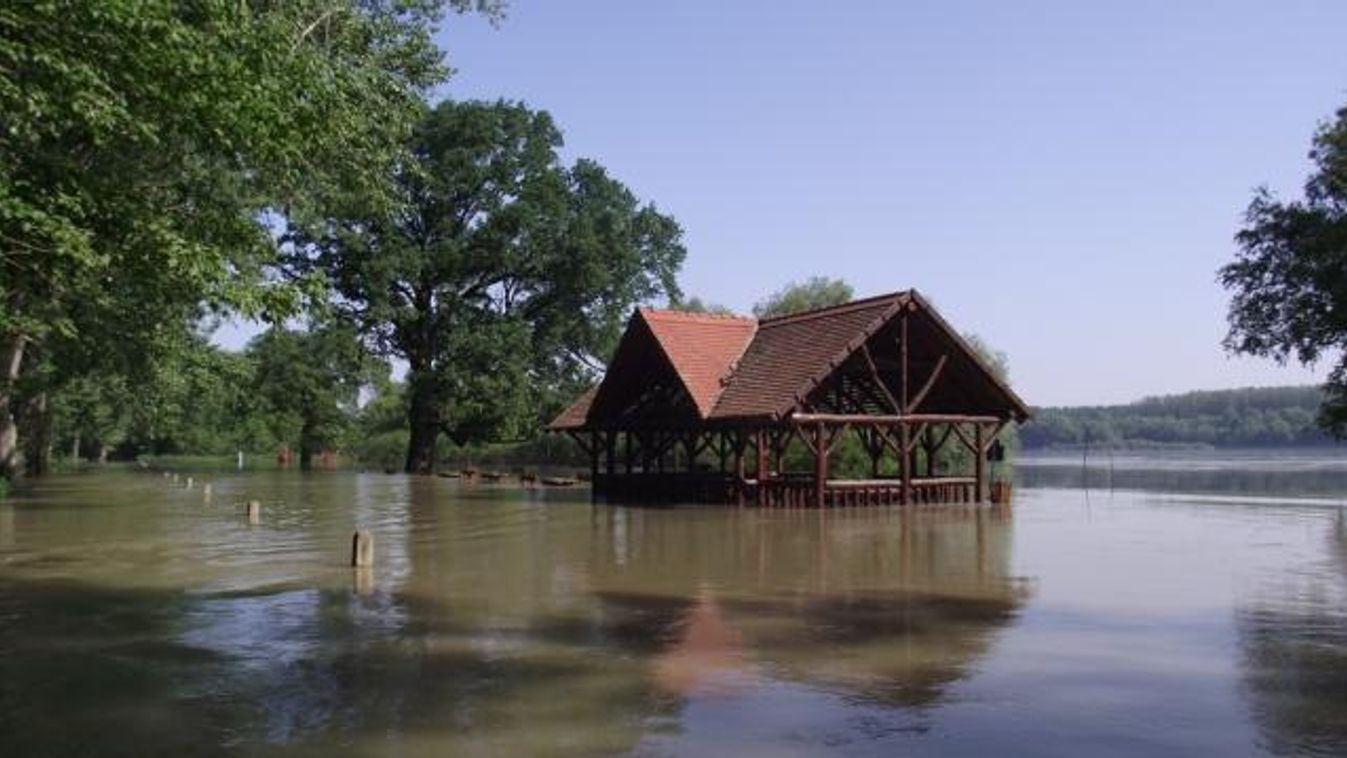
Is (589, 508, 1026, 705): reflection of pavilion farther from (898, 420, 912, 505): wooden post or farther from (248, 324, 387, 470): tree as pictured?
(248, 324, 387, 470): tree

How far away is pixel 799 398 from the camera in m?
27.5

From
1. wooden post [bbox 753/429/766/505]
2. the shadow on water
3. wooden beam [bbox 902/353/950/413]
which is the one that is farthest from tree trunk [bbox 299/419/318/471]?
the shadow on water

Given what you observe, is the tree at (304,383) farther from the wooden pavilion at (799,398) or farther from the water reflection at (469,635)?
the water reflection at (469,635)

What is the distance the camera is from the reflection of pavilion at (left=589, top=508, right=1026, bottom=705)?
380 inches

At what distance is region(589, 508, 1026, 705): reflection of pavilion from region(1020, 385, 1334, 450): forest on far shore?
13244 cm

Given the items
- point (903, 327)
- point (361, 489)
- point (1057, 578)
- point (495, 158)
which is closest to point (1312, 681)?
point (1057, 578)

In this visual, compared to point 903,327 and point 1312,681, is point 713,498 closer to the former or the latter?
point 903,327

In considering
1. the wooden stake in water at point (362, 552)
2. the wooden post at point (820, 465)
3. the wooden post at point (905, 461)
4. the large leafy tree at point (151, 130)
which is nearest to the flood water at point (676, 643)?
the wooden stake in water at point (362, 552)

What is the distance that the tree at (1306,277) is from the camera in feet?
119

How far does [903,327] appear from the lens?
2947 centimetres

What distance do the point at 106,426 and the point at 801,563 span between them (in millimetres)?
68637

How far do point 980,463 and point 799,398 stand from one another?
278 inches

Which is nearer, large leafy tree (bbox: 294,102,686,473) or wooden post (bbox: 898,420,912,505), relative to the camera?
wooden post (bbox: 898,420,912,505)

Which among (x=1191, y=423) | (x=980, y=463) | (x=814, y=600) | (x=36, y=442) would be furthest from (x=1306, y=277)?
(x=1191, y=423)
